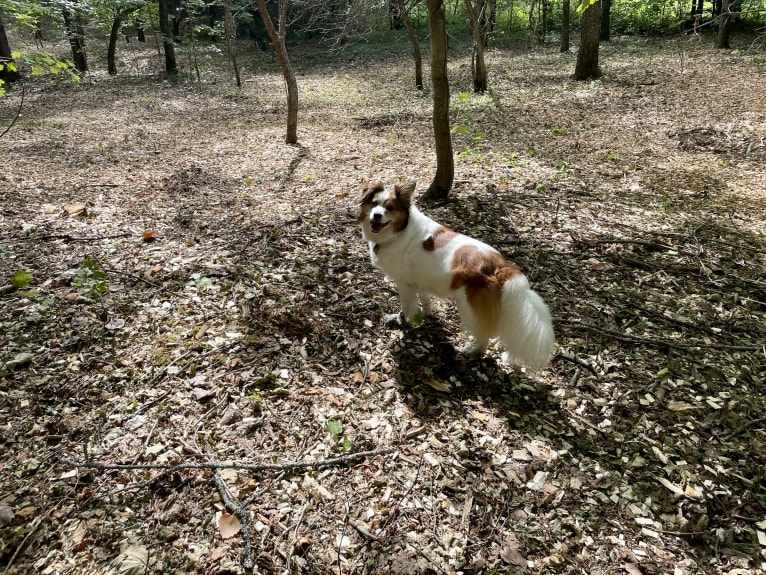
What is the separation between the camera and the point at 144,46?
25.8 metres

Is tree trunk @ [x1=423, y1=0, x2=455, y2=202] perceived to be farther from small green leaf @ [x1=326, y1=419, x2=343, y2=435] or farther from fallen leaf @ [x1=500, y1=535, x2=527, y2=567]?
fallen leaf @ [x1=500, y1=535, x2=527, y2=567]

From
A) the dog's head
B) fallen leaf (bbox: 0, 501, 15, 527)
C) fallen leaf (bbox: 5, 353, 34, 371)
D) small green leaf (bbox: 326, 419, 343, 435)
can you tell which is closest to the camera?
fallen leaf (bbox: 0, 501, 15, 527)

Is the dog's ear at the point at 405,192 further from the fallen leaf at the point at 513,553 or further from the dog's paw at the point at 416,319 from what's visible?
the fallen leaf at the point at 513,553

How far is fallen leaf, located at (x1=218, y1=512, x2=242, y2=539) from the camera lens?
8.84 feet

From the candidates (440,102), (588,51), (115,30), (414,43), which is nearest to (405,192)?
(440,102)

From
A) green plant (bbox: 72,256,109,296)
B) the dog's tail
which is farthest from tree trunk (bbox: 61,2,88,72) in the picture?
the dog's tail

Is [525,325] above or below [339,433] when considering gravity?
above

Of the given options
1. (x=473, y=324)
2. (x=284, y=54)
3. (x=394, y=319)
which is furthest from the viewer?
(x=284, y=54)

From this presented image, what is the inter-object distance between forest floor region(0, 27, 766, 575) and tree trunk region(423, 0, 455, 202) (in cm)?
49

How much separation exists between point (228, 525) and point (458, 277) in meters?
2.44

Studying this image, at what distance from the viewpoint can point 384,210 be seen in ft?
12.7

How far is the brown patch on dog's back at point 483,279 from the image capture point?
11.5 ft

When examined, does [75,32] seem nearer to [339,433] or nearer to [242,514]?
[339,433]

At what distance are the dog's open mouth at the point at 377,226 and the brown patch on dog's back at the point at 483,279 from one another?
734 millimetres
